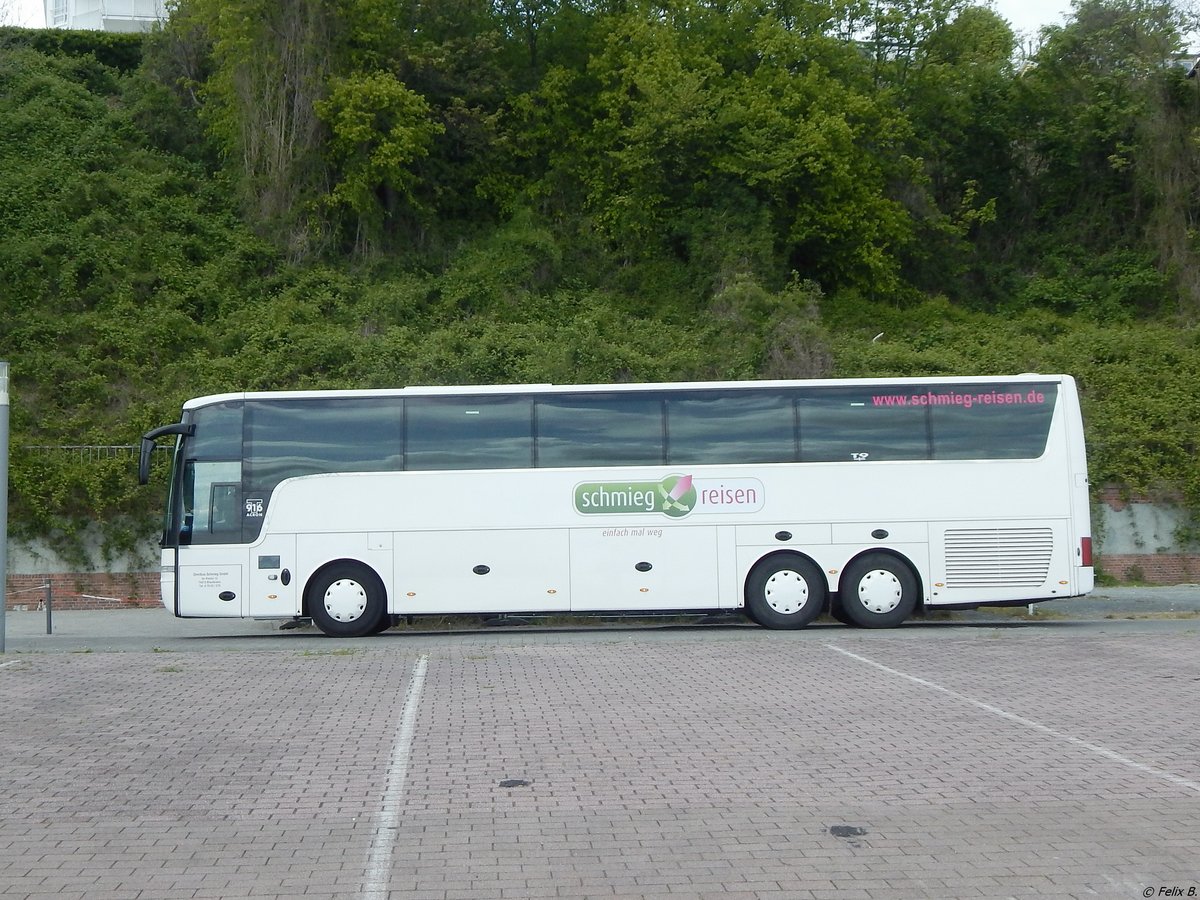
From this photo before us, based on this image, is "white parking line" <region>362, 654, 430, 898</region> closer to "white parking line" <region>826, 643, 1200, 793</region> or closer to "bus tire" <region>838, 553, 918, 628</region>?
"white parking line" <region>826, 643, 1200, 793</region>

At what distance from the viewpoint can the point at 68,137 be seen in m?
35.8

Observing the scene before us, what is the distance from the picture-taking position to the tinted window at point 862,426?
18.6 metres

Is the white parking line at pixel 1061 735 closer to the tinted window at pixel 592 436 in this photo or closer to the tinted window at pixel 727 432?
the tinted window at pixel 727 432

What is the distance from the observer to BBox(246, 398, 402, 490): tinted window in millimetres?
18484

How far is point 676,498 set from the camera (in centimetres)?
1855

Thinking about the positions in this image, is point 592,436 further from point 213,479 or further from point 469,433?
point 213,479

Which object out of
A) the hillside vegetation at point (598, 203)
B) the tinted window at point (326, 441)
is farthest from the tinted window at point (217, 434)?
the hillside vegetation at point (598, 203)

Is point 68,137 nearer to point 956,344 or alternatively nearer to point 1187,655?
point 956,344

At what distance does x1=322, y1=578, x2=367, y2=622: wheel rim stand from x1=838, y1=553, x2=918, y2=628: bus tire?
709 centimetres

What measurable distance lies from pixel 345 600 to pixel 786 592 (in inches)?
255

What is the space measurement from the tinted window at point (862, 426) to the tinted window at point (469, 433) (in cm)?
417

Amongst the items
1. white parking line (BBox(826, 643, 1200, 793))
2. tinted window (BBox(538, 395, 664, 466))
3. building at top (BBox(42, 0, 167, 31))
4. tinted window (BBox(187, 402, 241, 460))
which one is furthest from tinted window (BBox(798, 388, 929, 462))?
building at top (BBox(42, 0, 167, 31))

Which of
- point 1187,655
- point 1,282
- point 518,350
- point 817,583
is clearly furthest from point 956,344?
point 1,282

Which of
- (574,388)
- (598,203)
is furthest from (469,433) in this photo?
(598,203)
